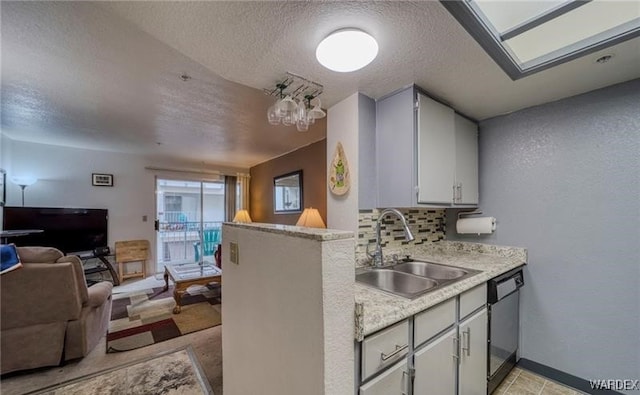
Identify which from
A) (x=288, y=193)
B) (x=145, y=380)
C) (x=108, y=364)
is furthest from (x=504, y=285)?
(x=288, y=193)

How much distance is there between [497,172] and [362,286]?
1.75 meters

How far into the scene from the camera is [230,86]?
2117mm

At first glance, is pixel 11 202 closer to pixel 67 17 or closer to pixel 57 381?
pixel 57 381

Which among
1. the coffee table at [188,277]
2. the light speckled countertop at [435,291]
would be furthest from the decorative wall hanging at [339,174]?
the coffee table at [188,277]

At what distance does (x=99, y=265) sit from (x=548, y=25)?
6.16m

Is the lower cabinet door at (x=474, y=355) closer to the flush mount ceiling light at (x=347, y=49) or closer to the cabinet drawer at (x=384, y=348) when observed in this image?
the cabinet drawer at (x=384, y=348)

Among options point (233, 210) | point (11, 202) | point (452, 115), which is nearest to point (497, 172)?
point (452, 115)

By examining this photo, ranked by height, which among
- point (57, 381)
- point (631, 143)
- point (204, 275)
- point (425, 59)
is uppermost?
point (425, 59)

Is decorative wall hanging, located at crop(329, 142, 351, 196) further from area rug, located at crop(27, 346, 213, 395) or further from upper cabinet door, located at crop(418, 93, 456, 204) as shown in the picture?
area rug, located at crop(27, 346, 213, 395)

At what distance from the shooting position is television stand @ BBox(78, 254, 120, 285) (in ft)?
13.3

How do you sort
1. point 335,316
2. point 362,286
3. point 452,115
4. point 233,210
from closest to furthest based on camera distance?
1. point 335,316
2. point 362,286
3. point 452,115
4. point 233,210

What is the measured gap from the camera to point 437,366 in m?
1.18

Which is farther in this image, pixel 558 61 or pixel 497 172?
pixel 497 172

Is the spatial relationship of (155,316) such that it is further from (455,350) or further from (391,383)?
(455,350)
